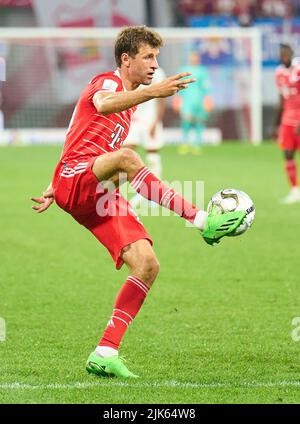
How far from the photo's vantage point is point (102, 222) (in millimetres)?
6207

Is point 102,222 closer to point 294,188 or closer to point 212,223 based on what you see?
point 212,223

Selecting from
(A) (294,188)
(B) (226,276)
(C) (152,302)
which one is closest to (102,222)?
(C) (152,302)

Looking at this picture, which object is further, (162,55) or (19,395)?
(162,55)

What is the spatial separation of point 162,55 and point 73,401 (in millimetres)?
23772

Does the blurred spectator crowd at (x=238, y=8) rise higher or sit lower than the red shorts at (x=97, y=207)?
lower

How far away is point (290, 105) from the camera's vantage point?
1708cm

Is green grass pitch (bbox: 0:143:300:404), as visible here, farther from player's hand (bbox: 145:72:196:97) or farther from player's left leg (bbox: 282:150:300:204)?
player's hand (bbox: 145:72:196:97)

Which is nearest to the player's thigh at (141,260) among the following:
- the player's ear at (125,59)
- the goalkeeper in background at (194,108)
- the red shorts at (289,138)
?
the player's ear at (125,59)

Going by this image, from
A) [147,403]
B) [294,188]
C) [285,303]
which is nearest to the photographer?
[147,403]

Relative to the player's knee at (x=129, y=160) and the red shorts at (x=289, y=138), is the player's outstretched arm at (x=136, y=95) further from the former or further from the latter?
the red shorts at (x=289, y=138)

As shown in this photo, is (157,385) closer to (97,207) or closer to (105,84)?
(97,207)

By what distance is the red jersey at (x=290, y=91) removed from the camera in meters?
17.0

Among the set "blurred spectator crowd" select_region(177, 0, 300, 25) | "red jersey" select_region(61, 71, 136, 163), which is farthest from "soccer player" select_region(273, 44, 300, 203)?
"blurred spectator crowd" select_region(177, 0, 300, 25)

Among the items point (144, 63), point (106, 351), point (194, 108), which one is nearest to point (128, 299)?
point (106, 351)
